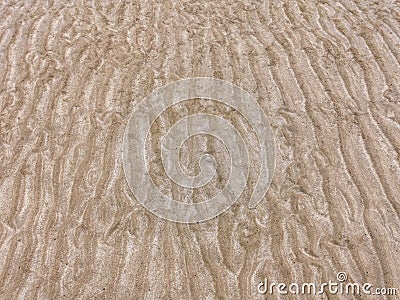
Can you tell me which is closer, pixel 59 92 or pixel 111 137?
pixel 111 137

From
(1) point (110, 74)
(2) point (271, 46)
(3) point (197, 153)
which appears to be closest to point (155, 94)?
(1) point (110, 74)

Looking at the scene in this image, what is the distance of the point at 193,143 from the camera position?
17.5 ft

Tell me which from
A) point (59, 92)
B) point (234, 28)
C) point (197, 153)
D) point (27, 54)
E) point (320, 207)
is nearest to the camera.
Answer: point (320, 207)

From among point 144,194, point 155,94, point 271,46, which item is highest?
point 271,46

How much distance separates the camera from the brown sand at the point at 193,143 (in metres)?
4.26

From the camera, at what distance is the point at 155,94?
5.92 metres

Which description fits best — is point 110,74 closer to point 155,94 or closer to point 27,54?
point 155,94

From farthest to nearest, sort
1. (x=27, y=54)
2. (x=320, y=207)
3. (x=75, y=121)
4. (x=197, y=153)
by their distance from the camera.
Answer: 1. (x=27, y=54)
2. (x=75, y=121)
3. (x=197, y=153)
4. (x=320, y=207)

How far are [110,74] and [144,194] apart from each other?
2237mm

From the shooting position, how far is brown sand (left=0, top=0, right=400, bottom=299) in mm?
4258

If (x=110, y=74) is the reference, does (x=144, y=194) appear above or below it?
below

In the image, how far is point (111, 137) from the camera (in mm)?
5402

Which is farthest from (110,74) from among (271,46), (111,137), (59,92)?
(271,46)

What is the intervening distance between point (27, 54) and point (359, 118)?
508 cm
